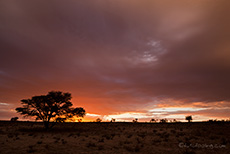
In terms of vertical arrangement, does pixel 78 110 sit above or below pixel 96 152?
above

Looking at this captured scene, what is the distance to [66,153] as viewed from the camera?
13.6 meters

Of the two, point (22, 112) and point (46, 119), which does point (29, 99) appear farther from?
point (46, 119)

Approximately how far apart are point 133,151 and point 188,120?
4441cm

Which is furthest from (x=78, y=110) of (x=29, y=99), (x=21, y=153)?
(x=21, y=153)

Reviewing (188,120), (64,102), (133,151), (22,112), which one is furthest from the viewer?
(188,120)

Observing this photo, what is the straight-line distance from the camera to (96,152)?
1409 cm

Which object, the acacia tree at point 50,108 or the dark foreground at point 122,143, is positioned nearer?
the dark foreground at point 122,143

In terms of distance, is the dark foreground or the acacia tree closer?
the dark foreground

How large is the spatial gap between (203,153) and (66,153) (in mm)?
12684

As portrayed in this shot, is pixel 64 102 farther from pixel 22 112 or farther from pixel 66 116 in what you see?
pixel 22 112

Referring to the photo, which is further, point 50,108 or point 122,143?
point 50,108

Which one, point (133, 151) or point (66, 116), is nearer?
point (133, 151)

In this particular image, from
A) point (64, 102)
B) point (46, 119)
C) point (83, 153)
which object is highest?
point (64, 102)

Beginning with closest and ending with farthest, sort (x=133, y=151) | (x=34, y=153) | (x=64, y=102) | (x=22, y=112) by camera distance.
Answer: (x=34, y=153), (x=133, y=151), (x=22, y=112), (x=64, y=102)
